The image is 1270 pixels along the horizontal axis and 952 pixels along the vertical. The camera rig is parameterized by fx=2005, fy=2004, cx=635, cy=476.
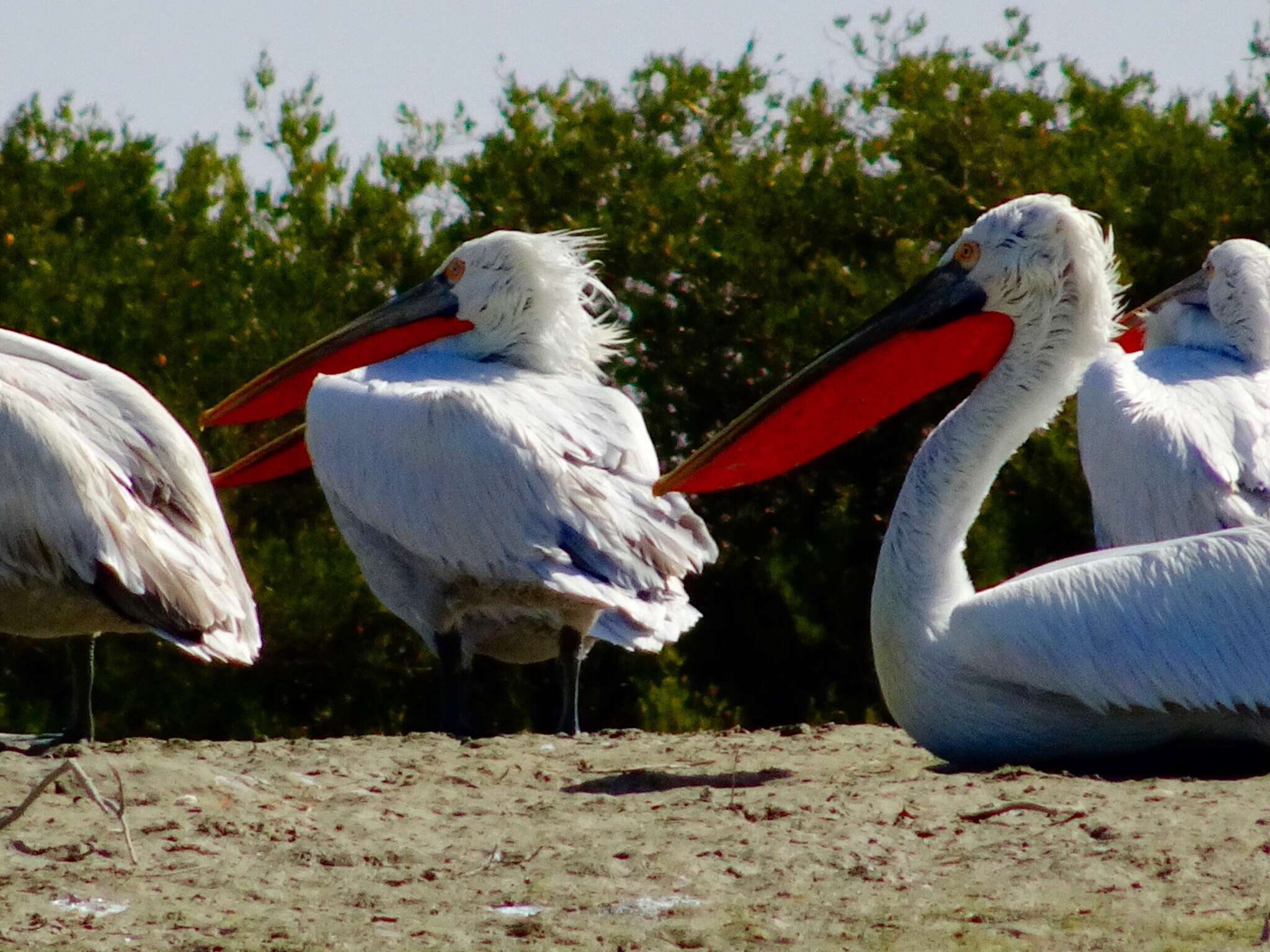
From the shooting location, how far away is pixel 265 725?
845cm

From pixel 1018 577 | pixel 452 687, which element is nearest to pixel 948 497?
pixel 1018 577

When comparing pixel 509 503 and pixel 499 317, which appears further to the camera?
pixel 499 317

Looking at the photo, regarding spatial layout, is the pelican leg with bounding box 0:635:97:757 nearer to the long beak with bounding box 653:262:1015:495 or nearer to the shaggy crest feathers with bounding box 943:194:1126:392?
the long beak with bounding box 653:262:1015:495

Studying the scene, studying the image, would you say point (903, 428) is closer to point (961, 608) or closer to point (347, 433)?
point (347, 433)

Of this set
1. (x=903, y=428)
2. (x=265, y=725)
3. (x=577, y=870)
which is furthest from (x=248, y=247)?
(x=577, y=870)

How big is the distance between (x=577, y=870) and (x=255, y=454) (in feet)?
13.9

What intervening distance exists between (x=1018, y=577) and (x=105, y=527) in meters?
2.25

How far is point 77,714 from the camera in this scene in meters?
5.57

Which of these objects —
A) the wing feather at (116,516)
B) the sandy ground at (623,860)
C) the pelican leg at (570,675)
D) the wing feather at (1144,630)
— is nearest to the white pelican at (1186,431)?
the wing feather at (1144,630)

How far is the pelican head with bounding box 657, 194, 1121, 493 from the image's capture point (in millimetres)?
4871

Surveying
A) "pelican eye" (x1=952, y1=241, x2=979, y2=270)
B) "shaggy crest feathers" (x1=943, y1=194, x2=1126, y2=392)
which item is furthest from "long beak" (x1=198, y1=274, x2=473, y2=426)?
"shaggy crest feathers" (x1=943, y1=194, x2=1126, y2=392)

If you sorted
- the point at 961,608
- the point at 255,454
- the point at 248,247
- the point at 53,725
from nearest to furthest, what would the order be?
1. the point at 961,608
2. the point at 255,454
3. the point at 53,725
4. the point at 248,247

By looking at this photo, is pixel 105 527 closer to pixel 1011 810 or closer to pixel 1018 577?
pixel 1018 577

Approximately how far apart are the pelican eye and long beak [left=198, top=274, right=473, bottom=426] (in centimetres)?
250
